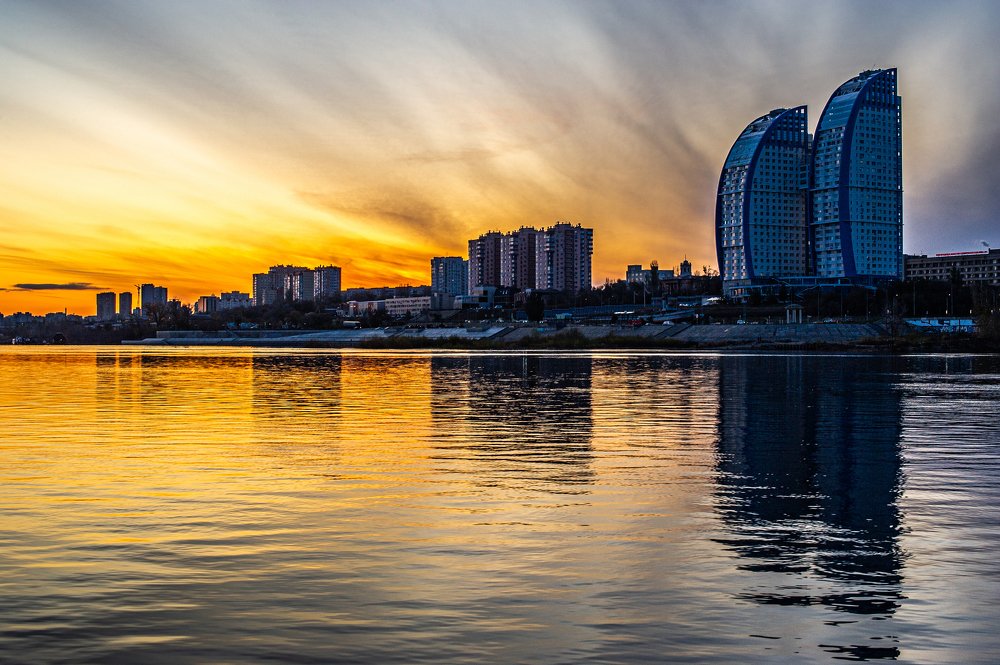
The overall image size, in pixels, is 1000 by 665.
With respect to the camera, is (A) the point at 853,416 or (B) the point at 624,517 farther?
(A) the point at 853,416

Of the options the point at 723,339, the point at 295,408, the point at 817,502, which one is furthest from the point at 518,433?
the point at 723,339

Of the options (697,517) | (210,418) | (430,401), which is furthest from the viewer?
(430,401)

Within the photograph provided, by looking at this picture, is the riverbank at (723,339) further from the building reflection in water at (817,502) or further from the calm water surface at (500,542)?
the calm water surface at (500,542)

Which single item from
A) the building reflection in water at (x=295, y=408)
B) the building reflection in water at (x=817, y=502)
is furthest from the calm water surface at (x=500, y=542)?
the building reflection in water at (x=295, y=408)

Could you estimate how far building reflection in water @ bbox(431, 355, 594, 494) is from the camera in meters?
18.4

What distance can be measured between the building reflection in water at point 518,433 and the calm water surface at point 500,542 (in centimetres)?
16

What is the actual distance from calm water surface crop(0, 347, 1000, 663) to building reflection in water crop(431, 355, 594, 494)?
0.16m

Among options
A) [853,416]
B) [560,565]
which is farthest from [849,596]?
[853,416]

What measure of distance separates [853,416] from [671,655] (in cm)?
2532

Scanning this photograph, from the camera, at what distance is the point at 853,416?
102 feet

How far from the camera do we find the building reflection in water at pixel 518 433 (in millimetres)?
A: 18359

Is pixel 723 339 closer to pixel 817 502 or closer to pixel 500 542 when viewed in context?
pixel 817 502

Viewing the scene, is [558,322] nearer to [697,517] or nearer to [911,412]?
[911,412]

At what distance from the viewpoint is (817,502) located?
1541cm
